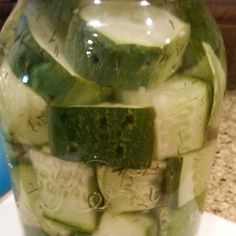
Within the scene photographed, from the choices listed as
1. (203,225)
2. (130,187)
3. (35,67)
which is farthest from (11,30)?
(203,225)

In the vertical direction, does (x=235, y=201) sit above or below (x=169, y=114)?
below

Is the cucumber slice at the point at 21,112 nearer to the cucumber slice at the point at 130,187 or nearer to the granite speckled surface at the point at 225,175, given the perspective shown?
the cucumber slice at the point at 130,187

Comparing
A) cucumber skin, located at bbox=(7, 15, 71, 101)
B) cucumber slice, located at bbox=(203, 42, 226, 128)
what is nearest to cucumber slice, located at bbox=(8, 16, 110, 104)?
cucumber skin, located at bbox=(7, 15, 71, 101)

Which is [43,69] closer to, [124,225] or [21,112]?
[21,112]

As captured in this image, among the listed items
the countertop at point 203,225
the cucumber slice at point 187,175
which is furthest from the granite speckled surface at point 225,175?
the cucumber slice at point 187,175

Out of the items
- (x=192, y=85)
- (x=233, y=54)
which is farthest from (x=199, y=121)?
(x=233, y=54)

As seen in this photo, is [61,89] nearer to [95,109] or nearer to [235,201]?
[95,109]

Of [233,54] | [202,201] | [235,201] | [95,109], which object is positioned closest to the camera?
[95,109]
